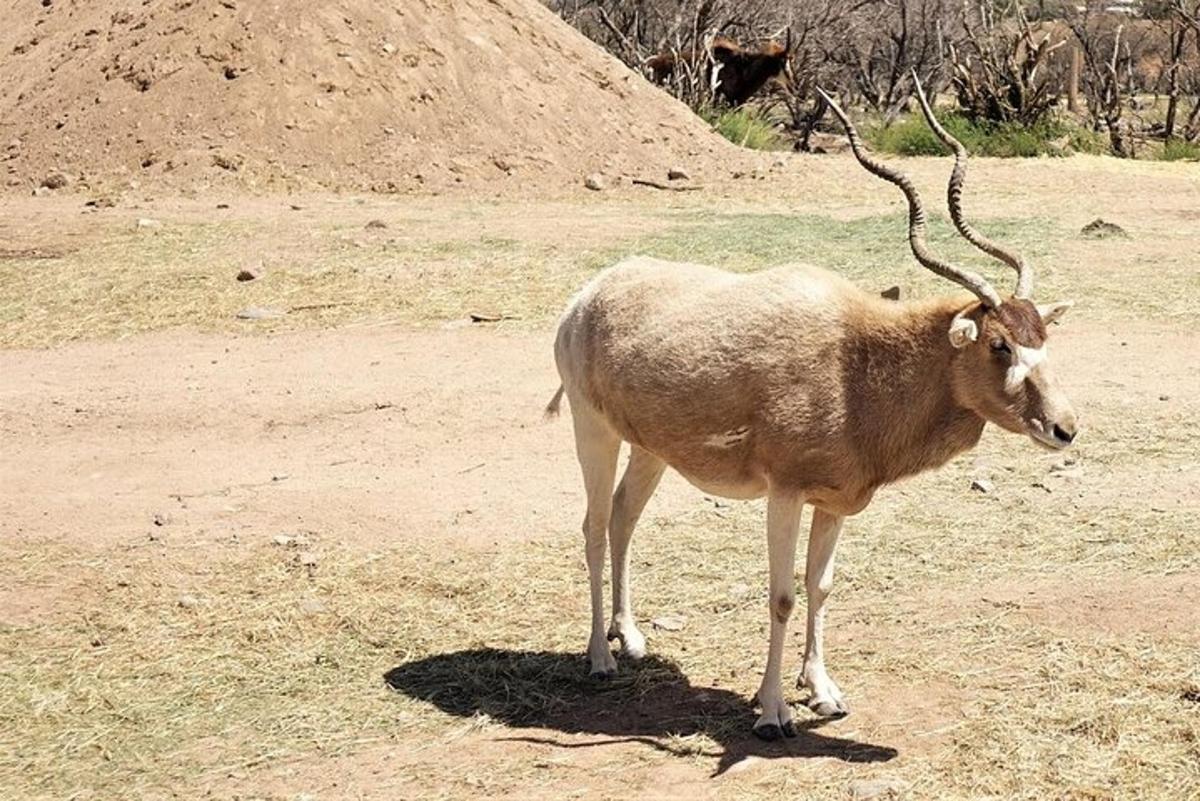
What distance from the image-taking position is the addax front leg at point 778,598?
6.06 meters

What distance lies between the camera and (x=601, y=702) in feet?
21.8

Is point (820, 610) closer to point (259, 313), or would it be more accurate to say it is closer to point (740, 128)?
point (259, 313)

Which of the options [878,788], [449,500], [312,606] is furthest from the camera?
[449,500]

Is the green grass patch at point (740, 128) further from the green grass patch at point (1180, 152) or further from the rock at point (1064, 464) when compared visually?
the rock at point (1064, 464)

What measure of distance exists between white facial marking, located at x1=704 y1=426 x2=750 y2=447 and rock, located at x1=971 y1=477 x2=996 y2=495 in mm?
3172

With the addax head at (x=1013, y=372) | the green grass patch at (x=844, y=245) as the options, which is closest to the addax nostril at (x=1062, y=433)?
the addax head at (x=1013, y=372)

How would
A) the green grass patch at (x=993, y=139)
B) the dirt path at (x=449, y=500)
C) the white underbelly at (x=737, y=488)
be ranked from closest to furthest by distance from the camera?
the dirt path at (x=449, y=500) → the white underbelly at (x=737, y=488) → the green grass patch at (x=993, y=139)

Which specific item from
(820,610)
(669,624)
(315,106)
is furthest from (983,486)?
(315,106)

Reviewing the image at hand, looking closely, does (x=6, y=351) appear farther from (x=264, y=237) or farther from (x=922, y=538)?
(x=922, y=538)

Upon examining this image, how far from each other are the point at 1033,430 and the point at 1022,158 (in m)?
20.2

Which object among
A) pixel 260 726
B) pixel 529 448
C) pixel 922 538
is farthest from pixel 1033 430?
pixel 529 448

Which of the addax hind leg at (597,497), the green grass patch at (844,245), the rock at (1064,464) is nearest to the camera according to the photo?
the addax hind leg at (597,497)

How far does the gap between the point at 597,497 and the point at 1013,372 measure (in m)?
1.93

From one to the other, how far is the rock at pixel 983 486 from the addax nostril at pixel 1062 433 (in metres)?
3.23
